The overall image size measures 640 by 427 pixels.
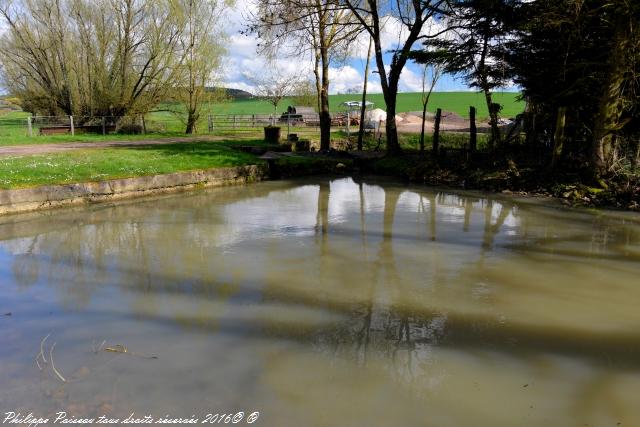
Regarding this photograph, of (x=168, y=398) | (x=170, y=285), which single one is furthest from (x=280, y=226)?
(x=168, y=398)

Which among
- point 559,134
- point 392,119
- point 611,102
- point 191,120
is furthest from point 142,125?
point 611,102

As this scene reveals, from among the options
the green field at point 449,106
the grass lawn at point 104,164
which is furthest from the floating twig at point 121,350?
the green field at point 449,106

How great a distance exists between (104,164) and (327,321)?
9.43 m

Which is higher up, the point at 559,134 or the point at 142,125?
the point at 142,125

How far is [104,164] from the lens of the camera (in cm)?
1224

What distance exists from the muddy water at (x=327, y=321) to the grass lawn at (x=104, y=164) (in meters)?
2.17

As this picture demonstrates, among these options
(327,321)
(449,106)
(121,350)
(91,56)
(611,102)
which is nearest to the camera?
(121,350)

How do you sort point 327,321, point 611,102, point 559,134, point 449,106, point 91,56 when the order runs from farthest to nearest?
point 449,106, point 91,56, point 559,134, point 611,102, point 327,321

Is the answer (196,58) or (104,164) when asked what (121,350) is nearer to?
(104,164)

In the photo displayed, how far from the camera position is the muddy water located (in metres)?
3.37

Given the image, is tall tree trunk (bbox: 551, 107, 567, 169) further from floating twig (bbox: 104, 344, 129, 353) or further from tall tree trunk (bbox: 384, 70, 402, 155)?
floating twig (bbox: 104, 344, 129, 353)

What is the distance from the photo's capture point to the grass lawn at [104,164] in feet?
33.9

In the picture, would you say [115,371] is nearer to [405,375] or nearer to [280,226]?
[405,375]

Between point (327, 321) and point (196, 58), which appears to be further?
point (196, 58)
